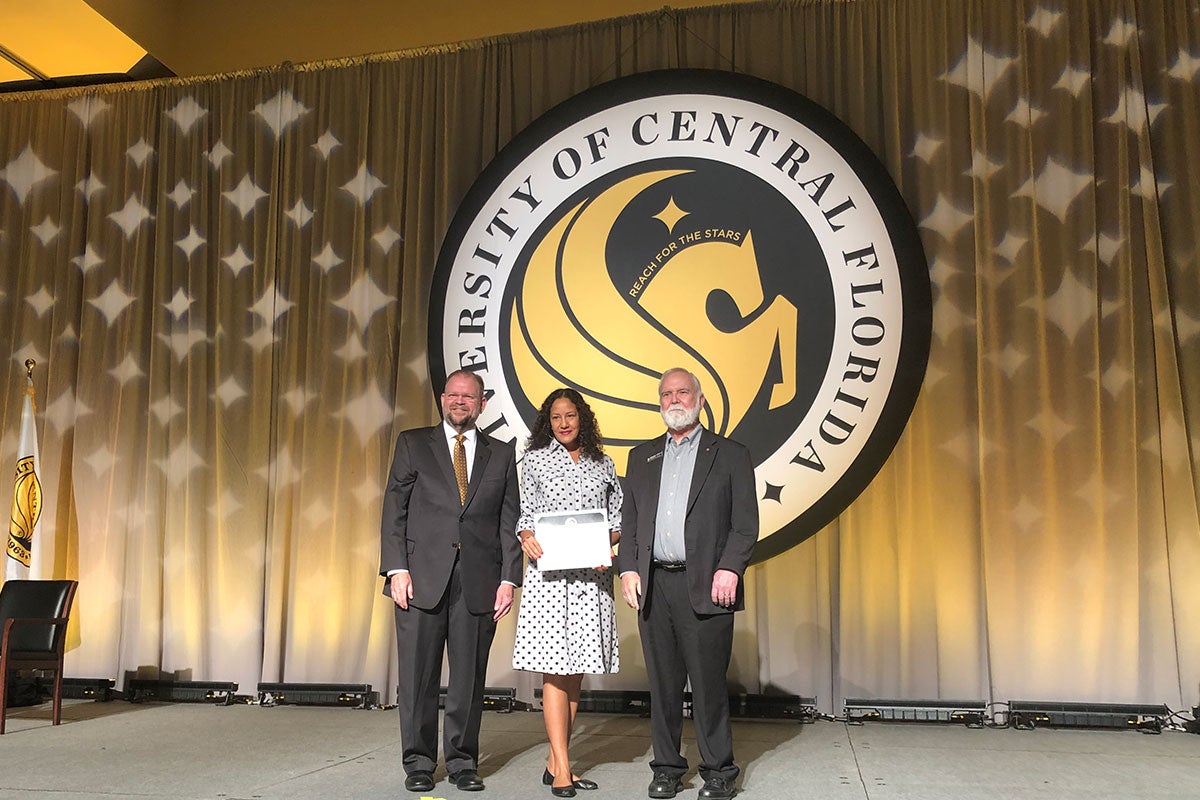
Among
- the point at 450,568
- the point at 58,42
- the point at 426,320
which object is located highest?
the point at 58,42

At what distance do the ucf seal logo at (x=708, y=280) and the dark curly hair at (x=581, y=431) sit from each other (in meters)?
1.69

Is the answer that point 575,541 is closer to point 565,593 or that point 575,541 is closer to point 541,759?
point 565,593

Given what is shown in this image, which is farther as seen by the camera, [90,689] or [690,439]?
[90,689]

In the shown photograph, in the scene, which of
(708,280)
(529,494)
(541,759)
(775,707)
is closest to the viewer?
(529,494)

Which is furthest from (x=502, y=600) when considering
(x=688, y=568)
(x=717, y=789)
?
(x=717, y=789)

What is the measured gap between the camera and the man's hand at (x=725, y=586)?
11.4ft

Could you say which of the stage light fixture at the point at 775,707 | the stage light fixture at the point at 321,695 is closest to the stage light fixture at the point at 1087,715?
the stage light fixture at the point at 775,707

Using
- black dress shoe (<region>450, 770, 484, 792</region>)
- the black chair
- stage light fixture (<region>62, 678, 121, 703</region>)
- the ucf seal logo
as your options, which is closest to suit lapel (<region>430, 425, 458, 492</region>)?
black dress shoe (<region>450, 770, 484, 792</region>)

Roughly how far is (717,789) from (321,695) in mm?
3021

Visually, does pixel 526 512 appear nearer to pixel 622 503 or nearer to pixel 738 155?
pixel 622 503

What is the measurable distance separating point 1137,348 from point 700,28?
283 centimetres

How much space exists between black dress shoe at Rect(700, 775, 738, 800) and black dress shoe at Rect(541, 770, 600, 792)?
404 millimetres

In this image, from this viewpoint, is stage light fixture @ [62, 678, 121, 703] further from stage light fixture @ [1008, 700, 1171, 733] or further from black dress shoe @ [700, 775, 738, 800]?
stage light fixture @ [1008, 700, 1171, 733]

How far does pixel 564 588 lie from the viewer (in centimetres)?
379
